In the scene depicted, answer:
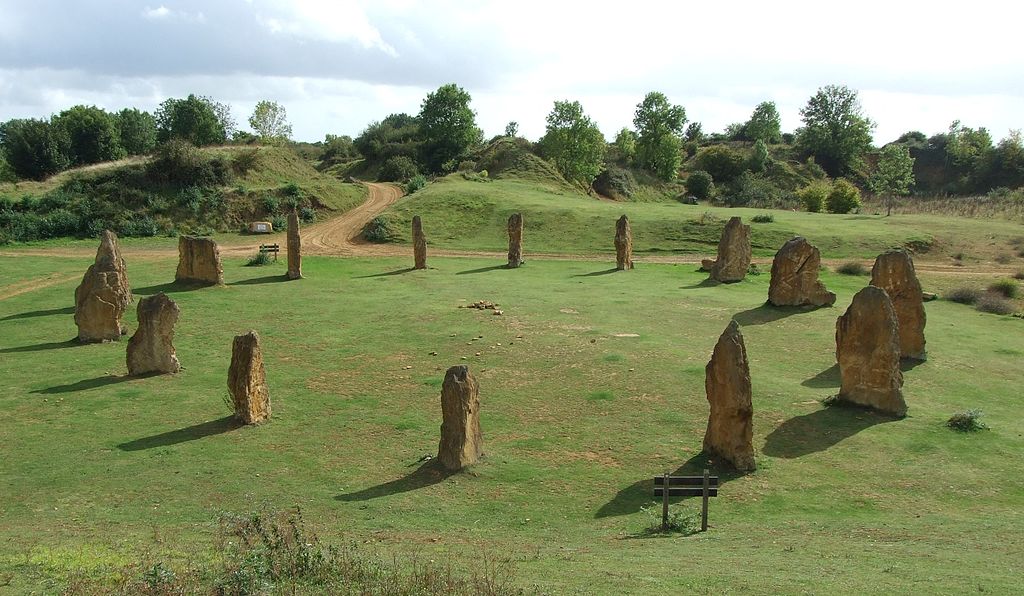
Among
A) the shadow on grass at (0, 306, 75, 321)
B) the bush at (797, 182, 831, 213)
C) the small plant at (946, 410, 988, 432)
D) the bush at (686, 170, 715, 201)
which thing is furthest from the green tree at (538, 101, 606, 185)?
the small plant at (946, 410, 988, 432)

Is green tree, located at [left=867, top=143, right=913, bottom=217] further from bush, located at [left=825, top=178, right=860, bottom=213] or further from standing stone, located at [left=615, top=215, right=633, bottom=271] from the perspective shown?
standing stone, located at [left=615, top=215, right=633, bottom=271]

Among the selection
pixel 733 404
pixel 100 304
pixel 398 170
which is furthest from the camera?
pixel 398 170

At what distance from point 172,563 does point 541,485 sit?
734cm

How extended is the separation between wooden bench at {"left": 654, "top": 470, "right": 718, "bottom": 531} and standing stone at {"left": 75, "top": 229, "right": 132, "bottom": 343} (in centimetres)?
2089

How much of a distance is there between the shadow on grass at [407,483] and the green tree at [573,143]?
66573 mm

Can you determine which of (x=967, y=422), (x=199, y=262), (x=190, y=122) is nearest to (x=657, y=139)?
(x=190, y=122)

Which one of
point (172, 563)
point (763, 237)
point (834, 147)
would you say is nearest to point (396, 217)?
point (763, 237)

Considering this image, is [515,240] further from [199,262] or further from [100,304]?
[100,304]

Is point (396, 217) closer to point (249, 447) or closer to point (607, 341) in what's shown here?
point (607, 341)

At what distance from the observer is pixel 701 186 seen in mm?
84625

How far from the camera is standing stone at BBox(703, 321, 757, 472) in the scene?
16906 mm

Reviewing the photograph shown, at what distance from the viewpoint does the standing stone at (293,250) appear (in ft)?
128

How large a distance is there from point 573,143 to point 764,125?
44.9 m

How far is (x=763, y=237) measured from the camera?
49.3 metres
